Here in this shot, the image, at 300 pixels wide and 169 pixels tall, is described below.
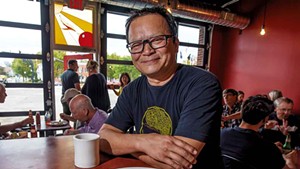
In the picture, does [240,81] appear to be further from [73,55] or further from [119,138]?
[119,138]

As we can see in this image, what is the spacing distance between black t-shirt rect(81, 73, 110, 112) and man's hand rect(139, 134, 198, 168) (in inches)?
107

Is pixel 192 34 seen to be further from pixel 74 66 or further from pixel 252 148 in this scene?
pixel 252 148

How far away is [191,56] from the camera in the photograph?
207 inches

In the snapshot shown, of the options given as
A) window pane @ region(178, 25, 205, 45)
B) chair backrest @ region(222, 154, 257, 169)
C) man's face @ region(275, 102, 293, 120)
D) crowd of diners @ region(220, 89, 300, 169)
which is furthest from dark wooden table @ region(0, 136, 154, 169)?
window pane @ region(178, 25, 205, 45)

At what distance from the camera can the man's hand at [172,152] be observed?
27.3 inches

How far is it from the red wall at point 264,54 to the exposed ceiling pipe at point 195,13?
1.47 ft

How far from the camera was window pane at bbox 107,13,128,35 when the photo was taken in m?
4.15

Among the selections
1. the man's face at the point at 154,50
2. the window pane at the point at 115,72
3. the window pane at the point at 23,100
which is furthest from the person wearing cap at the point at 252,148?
the window pane at the point at 23,100

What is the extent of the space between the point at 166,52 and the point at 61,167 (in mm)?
641

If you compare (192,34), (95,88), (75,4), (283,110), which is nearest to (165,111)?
(283,110)

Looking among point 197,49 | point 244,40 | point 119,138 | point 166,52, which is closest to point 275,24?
point 244,40

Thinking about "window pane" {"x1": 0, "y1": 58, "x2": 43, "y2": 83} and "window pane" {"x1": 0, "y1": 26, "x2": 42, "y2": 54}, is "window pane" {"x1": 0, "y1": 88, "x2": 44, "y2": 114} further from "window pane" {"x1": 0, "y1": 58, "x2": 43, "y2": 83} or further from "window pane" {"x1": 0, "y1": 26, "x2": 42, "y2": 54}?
"window pane" {"x1": 0, "y1": 26, "x2": 42, "y2": 54}

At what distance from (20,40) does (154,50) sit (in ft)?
11.7

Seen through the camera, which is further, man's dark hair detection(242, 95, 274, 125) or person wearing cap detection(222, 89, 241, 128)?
person wearing cap detection(222, 89, 241, 128)
